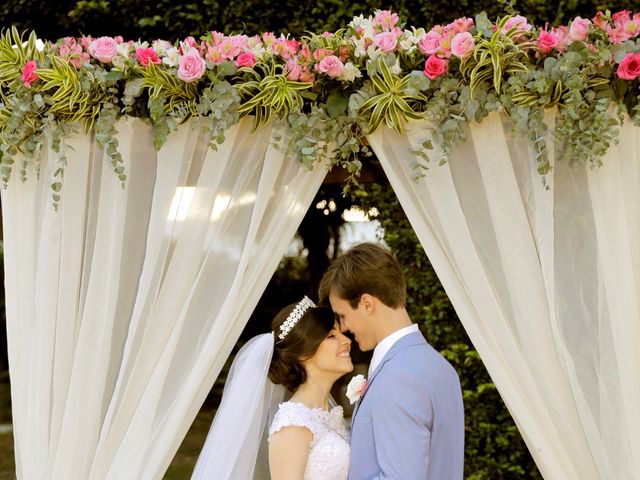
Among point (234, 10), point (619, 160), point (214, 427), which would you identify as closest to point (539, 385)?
point (619, 160)

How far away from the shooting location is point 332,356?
3.24 m

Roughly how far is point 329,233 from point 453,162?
13.6 ft

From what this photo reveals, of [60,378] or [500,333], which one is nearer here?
[500,333]

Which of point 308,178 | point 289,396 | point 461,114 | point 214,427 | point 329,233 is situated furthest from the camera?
point 329,233

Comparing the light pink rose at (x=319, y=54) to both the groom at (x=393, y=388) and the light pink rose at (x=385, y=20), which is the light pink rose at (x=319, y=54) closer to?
the light pink rose at (x=385, y=20)

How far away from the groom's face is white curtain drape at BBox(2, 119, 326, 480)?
264 millimetres

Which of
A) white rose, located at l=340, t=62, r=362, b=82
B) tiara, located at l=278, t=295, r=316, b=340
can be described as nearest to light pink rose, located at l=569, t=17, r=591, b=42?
white rose, located at l=340, t=62, r=362, b=82

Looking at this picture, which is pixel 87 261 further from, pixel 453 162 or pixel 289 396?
pixel 453 162

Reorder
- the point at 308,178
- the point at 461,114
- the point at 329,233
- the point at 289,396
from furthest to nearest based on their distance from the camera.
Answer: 1. the point at 329,233
2. the point at 289,396
3. the point at 308,178
4. the point at 461,114

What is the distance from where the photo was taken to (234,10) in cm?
561

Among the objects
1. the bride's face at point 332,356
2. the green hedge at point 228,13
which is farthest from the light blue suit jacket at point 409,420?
the green hedge at point 228,13

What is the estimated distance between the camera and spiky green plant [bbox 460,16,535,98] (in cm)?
253

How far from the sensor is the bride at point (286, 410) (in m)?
3.00

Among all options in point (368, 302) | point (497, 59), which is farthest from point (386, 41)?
point (368, 302)
